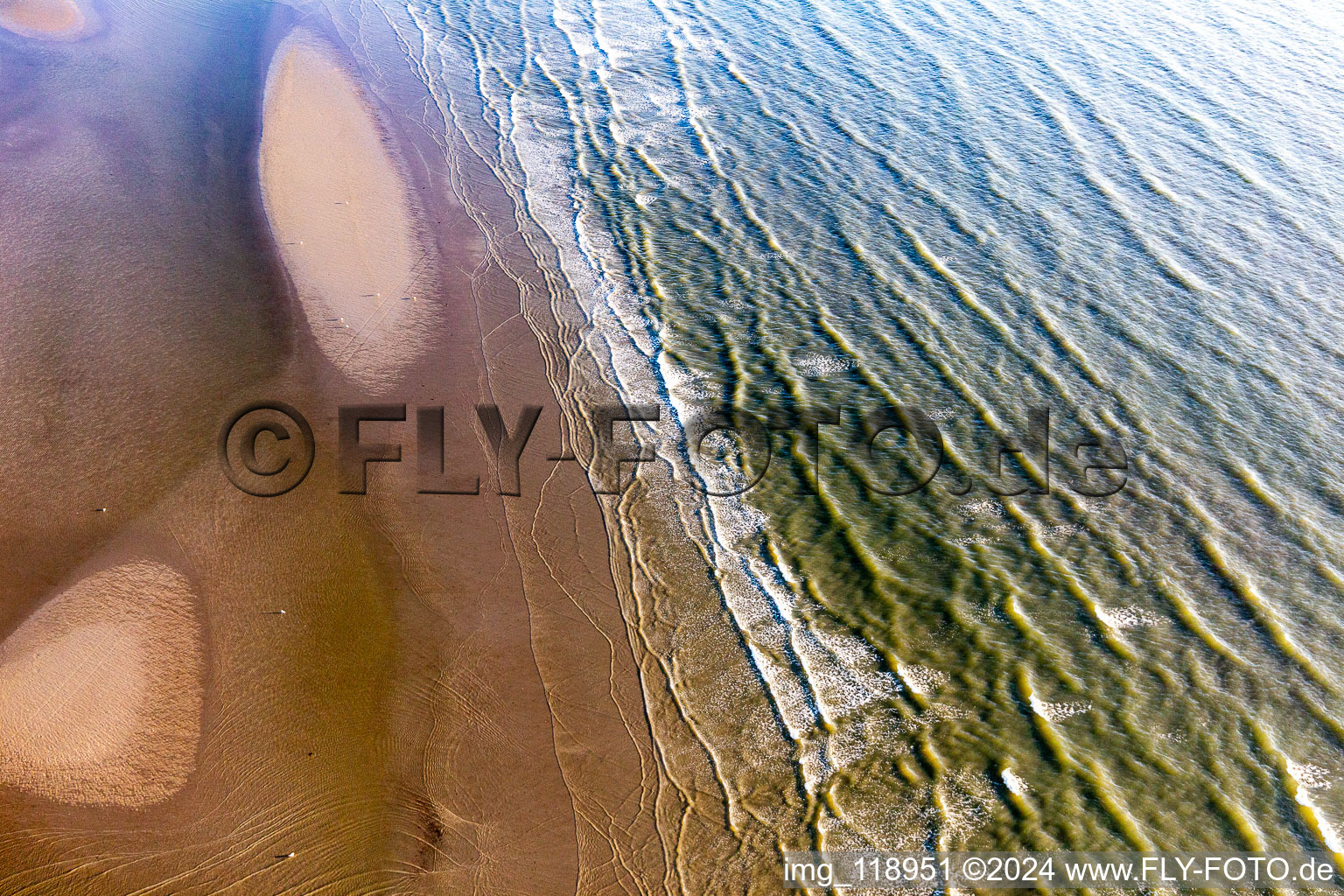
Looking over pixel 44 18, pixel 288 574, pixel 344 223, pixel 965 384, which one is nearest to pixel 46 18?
pixel 44 18

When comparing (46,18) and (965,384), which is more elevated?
(965,384)

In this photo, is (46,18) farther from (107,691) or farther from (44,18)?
(107,691)

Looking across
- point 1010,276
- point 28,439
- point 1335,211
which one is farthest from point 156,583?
point 1335,211

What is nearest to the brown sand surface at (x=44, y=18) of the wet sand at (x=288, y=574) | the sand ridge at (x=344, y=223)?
the sand ridge at (x=344, y=223)

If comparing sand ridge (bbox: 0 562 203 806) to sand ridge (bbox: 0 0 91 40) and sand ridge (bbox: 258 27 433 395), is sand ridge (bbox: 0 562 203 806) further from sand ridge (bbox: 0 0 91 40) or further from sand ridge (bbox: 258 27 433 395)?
sand ridge (bbox: 0 0 91 40)

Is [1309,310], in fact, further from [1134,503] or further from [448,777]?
[448,777]

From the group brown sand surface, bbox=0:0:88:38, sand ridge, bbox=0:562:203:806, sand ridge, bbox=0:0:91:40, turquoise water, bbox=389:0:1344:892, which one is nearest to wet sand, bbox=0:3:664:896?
sand ridge, bbox=0:562:203:806
